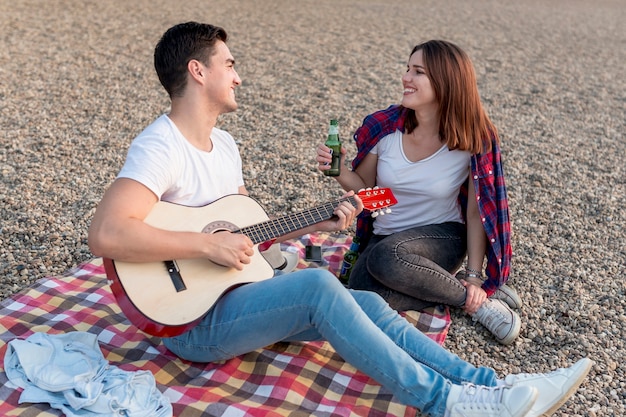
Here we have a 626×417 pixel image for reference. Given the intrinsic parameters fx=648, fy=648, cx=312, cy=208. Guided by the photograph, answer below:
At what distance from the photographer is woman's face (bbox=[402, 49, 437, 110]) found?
369 centimetres

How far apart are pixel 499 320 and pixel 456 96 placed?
1.32 metres

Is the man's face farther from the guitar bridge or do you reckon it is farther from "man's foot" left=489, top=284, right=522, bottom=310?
"man's foot" left=489, top=284, right=522, bottom=310

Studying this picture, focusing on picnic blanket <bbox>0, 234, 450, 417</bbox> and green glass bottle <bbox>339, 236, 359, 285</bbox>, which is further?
green glass bottle <bbox>339, 236, 359, 285</bbox>

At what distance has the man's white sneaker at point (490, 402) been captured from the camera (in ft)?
8.91

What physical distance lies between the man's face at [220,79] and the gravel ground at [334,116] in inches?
72.5

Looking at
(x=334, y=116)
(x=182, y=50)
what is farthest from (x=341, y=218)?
(x=334, y=116)

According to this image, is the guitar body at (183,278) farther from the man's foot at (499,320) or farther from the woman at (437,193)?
the man's foot at (499,320)

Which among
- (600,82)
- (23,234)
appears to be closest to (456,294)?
(23,234)

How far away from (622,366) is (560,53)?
8809 mm

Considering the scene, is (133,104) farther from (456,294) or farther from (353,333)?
(353,333)

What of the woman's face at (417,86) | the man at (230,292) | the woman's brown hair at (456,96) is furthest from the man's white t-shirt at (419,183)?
the man at (230,292)

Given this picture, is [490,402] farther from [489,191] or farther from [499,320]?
[489,191]

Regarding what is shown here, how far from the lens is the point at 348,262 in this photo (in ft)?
13.9

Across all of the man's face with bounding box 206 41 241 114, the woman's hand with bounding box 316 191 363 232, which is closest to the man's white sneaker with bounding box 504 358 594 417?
the woman's hand with bounding box 316 191 363 232
